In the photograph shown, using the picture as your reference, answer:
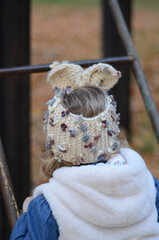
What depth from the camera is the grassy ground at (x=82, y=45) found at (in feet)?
22.6

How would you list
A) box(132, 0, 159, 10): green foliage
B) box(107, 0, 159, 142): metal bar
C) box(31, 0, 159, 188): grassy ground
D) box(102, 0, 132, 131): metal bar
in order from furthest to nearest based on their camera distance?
1. box(132, 0, 159, 10): green foliage
2. box(31, 0, 159, 188): grassy ground
3. box(102, 0, 132, 131): metal bar
4. box(107, 0, 159, 142): metal bar

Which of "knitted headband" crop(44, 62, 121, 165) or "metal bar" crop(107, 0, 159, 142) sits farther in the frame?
"metal bar" crop(107, 0, 159, 142)

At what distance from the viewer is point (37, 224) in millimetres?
1553

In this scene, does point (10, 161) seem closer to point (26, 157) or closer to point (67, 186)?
point (26, 157)

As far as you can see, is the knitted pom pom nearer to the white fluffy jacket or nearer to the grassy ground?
the white fluffy jacket

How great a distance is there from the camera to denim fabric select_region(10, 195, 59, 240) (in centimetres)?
152

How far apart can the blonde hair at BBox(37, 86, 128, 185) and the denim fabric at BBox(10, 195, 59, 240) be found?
0.16 m

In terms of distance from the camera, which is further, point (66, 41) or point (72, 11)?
point (72, 11)

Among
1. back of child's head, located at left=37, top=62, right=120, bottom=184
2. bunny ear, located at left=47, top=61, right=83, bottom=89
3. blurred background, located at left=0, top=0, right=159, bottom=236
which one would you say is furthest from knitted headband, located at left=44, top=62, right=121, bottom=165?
blurred background, located at left=0, top=0, right=159, bottom=236

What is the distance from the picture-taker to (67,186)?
152 centimetres

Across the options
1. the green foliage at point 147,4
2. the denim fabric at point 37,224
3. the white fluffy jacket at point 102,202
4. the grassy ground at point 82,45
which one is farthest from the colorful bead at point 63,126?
the green foliage at point 147,4

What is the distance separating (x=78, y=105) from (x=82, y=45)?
11075 mm

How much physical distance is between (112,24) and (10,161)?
8.51ft

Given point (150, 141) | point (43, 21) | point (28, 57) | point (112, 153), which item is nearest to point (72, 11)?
point (43, 21)
